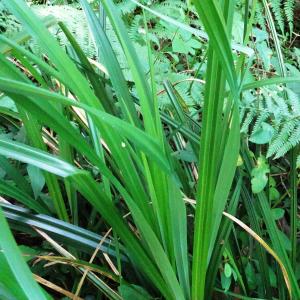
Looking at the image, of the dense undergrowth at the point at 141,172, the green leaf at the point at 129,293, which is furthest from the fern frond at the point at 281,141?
the green leaf at the point at 129,293

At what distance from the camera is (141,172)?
0.67 m

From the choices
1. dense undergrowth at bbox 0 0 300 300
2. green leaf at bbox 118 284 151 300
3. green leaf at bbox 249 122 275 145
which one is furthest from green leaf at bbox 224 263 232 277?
green leaf at bbox 249 122 275 145

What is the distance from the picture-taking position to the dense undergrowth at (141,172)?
1.57 feet

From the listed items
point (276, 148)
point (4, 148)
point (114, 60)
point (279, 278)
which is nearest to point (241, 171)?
point (276, 148)

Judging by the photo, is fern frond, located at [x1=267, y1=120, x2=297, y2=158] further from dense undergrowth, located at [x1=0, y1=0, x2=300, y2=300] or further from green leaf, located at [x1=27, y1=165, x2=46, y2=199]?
green leaf, located at [x1=27, y1=165, x2=46, y2=199]

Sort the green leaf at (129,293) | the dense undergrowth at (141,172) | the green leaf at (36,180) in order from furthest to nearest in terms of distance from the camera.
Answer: the green leaf at (36,180), the green leaf at (129,293), the dense undergrowth at (141,172)

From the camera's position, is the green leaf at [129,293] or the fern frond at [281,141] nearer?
the green leaf at [129,293]

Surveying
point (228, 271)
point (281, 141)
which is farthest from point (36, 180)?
point (281, 141)

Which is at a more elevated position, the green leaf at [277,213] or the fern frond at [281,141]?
the fern frond at [281,141]

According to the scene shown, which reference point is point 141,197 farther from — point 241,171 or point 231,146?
point 241,171

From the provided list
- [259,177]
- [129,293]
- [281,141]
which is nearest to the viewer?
[129,293]

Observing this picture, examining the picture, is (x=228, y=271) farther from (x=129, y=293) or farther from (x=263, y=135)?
(x=263, y=135)

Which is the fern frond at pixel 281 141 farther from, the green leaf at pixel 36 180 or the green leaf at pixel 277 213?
the green leaf at pixel 36 180

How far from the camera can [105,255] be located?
2.35ft
